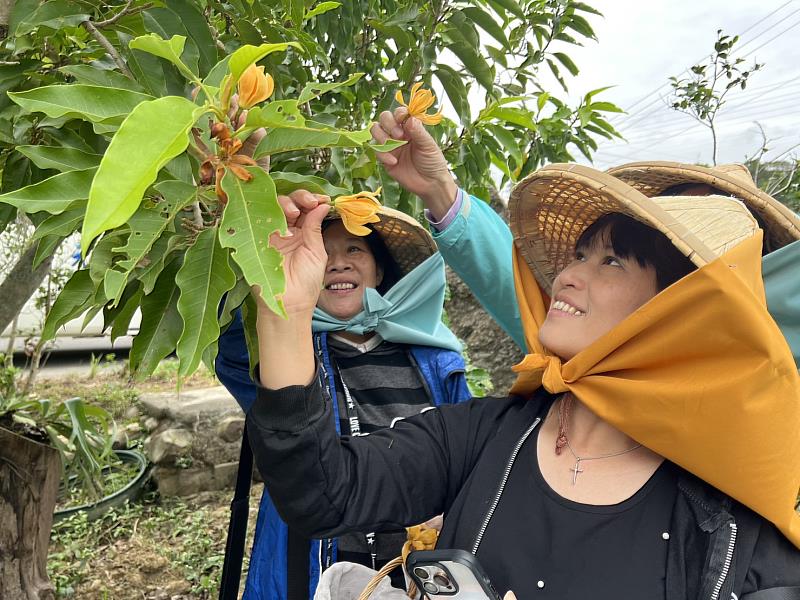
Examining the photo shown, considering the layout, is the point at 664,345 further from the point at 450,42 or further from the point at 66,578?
the point at 66,578

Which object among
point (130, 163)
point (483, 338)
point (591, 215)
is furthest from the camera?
point (483, 338)

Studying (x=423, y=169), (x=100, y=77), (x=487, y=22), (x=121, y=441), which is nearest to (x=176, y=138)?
(x=100, y=77)

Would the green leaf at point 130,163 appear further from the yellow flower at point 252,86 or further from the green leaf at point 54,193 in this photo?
the green leaf at point 54,193

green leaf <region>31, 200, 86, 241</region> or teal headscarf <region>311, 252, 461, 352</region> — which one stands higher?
green leaf <region>31, 200, 86, 241</region>

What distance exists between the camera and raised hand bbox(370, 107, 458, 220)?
1.36 m

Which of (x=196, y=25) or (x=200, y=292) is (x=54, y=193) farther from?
(x=196, y=25)

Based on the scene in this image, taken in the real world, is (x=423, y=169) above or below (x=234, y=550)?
above

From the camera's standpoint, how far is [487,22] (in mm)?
1490

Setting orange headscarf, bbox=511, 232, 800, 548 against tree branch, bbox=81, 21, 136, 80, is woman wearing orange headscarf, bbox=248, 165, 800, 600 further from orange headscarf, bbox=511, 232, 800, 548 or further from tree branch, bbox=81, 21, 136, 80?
tree branch, bbox=81, 21, 136, 80

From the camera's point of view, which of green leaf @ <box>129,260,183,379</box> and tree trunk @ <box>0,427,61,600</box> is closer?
green leaf @ <box>129,260,183,379</box>

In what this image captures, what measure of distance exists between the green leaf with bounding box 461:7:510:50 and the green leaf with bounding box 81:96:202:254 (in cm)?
110

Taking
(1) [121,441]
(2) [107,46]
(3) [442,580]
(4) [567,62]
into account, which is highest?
(4) [567,62]

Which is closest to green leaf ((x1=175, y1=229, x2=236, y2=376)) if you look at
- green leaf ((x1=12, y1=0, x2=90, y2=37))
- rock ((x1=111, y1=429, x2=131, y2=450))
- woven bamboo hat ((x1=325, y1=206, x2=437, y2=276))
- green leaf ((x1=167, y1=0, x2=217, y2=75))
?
green leaf ((x1=167, y1=0, x2=217, y2=75))

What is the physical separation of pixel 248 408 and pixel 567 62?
1556mm
